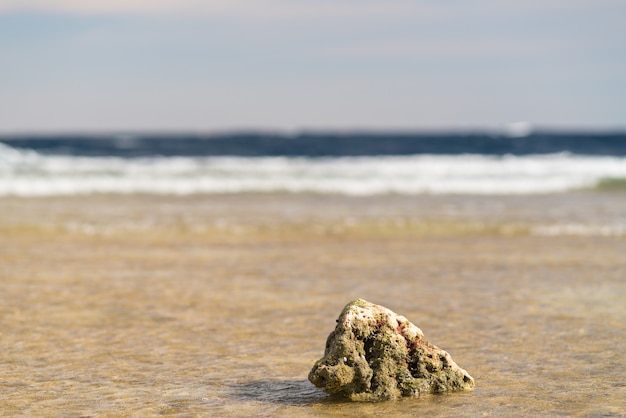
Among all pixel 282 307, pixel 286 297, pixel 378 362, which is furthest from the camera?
pixel 286 297

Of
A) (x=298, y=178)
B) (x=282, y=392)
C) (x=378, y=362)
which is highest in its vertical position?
(x=298, y=178)

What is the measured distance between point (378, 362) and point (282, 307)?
3028 mm

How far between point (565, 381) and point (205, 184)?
19.4m

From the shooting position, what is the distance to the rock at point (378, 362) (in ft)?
15.3

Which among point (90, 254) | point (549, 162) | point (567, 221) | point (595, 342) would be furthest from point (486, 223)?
point (549, 162)

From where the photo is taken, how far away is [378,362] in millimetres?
4707

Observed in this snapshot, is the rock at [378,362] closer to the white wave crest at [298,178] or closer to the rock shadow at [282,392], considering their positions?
the rock shadow at [282,392]

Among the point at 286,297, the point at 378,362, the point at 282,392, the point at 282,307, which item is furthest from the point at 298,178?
the point at 378,362

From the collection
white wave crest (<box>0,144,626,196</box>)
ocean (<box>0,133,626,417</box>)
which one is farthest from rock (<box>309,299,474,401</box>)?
white wave crest (<box>0,144,626,196</box>)

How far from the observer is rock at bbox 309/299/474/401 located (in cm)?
465

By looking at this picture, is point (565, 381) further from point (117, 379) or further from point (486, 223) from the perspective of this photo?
point (486, 223)

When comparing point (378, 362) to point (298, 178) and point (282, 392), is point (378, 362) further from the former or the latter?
point (298, 178)

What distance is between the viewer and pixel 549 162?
33094 millimetres

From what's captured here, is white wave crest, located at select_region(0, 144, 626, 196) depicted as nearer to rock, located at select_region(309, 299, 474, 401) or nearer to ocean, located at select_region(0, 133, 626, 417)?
ocean, located at select_region(0, 133, 626, 417)
